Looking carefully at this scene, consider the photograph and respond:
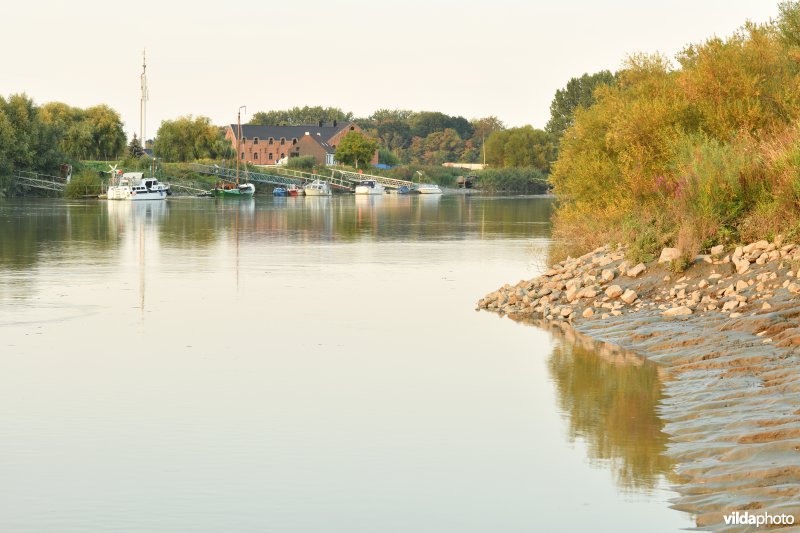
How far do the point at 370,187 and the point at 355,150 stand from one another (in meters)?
24.5

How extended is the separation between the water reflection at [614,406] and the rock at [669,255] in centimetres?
290

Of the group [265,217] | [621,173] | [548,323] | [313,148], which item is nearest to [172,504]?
[548,323]

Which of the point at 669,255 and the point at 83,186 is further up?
the point at 83,186

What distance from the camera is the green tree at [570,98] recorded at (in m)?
151

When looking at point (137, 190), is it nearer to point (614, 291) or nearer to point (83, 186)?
point (83, 186)

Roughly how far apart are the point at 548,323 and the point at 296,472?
41.0 ft

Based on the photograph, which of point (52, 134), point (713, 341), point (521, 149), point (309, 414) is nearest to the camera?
point (309, 414)

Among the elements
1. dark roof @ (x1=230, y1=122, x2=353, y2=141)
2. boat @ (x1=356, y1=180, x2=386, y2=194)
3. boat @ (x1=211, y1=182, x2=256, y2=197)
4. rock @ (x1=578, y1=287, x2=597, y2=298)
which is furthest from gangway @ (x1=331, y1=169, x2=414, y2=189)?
rock @ (x1=578, y1=287, x2=597, y2=298)

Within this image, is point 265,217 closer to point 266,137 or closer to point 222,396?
point 222,396

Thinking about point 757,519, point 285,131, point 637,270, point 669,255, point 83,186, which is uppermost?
point 285,131

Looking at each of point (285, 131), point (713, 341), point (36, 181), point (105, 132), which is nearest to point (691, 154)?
point (713, 341)

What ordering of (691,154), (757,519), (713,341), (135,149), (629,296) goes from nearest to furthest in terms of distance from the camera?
(757,519)
(713,341)
(629,296)
(691,154)
(135,149)

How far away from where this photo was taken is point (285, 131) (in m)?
192

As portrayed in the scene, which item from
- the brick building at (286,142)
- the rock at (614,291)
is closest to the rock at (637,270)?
the rock at (614,291)
